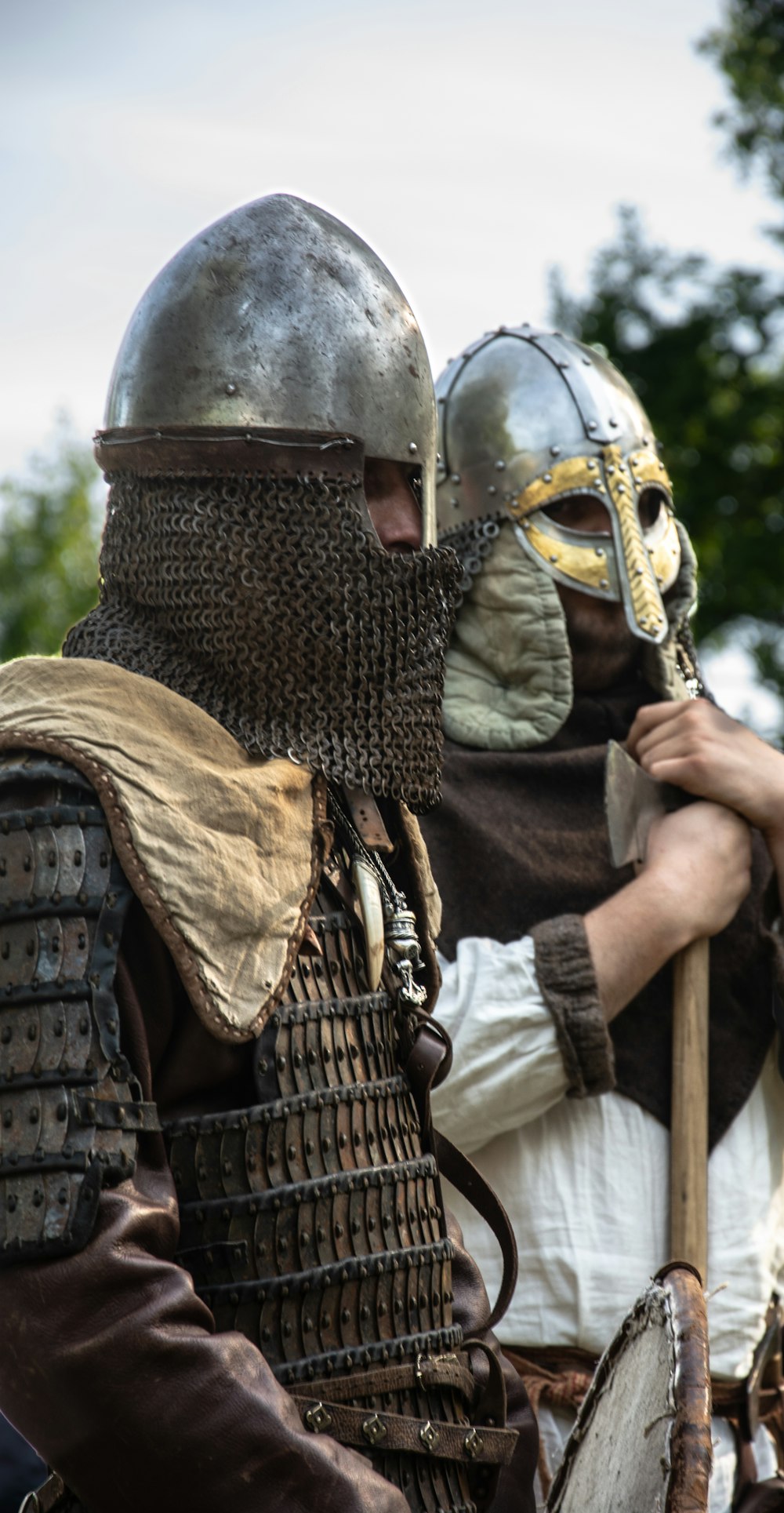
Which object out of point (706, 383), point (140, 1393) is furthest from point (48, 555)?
point (140, 1393)

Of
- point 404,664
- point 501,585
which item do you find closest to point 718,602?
point 501,585

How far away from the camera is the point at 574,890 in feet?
12.1

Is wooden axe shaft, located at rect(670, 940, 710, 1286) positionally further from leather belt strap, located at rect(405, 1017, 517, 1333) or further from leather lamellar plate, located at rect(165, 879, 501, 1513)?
leather lamellar plate, located at rect(165, 879, 501, 1513)

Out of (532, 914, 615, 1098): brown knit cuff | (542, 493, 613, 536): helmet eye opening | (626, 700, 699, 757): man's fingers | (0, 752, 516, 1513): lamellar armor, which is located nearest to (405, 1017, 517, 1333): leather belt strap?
(0, 752, 516, 1513): lamellar armor

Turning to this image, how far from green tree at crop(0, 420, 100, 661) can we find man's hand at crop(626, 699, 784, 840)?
1180 inches

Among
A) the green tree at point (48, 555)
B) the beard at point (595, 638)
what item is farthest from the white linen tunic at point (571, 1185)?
the green tree at point (48, 555)

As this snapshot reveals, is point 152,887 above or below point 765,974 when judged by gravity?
above

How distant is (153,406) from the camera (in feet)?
7.70

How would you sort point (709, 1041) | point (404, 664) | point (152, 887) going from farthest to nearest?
1. point (709, 1041)
2. point (404, 664)
3. point (152, 887)

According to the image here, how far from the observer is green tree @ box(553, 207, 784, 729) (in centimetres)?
1275

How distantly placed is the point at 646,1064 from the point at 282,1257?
169cm

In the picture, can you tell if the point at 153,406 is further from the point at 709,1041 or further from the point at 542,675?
the point at 709,1041

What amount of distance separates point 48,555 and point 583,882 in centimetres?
3229

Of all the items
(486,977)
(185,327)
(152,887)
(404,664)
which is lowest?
(486,977)
